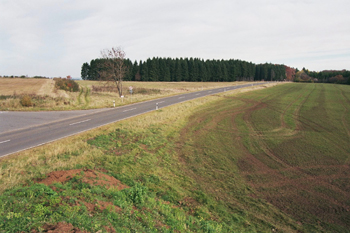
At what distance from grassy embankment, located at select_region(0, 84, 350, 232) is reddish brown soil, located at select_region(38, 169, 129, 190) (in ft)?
0.52

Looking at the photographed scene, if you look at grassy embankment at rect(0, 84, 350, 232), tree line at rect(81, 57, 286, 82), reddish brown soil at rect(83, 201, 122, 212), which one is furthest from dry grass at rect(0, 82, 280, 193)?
tree line at rect(81, 57, 286, 82)

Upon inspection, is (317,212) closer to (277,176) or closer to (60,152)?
(277,176)

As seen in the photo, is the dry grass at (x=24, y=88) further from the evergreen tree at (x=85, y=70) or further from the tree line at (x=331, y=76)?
the tree line at (x=331, y=76)

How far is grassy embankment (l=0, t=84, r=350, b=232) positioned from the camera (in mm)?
5859

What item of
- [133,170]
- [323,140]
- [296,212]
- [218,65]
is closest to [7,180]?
[133,170]

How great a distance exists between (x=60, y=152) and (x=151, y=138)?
19.7 ft

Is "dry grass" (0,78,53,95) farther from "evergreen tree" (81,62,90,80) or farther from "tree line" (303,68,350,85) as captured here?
"tree line" (303,68,350,85)

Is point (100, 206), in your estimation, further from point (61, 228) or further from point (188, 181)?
point (188, 181)

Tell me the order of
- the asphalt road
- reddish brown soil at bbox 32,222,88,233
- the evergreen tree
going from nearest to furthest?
reddish brown soil at bbox 32,222,88,233, the asphalt road, the evergreen tree

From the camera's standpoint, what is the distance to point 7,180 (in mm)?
8258

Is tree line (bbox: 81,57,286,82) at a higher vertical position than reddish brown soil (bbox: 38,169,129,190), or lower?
higher

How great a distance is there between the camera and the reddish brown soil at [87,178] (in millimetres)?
7645

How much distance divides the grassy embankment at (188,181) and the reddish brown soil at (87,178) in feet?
0.52

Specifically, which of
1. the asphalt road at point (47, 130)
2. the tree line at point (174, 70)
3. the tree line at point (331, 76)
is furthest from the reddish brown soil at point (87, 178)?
the tree line at point (331, 76)
